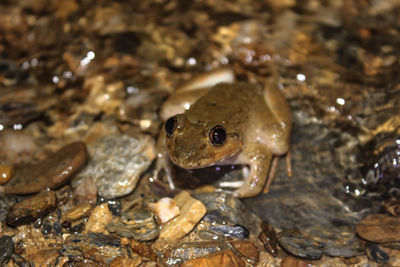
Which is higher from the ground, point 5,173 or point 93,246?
point 5,173

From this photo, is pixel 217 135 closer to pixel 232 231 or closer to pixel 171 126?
pixel 171 126

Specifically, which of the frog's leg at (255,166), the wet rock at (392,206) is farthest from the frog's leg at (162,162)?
the wet rock at (392,206)

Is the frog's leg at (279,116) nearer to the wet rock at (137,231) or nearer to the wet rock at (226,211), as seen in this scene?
the wet rock at (226,211)

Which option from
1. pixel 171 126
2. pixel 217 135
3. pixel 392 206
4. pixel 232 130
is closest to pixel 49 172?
pixel 171 126

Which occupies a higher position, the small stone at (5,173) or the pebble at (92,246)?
the small stone at (5,173)

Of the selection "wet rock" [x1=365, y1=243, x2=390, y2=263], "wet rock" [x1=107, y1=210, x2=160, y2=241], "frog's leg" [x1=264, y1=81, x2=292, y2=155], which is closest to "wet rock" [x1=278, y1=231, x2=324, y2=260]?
"wet rock" [x1=365, y1=243, x2=390, y2=263]

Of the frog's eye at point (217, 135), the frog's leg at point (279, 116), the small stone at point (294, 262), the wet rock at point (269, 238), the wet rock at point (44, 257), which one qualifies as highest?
the frog's eye at point (217, 135)
